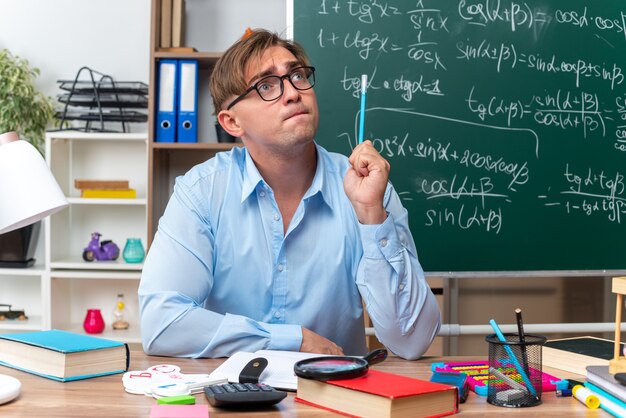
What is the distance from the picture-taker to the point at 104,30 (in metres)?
3.70

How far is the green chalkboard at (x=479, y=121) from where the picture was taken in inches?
100

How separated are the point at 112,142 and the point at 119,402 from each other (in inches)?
109

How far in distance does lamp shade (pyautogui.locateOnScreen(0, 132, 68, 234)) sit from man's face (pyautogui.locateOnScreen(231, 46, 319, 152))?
0.73 meters

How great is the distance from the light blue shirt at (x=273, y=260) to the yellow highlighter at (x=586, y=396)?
0.48 metres

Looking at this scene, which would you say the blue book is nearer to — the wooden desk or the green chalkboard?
the wooden desk

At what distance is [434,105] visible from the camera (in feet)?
8.43

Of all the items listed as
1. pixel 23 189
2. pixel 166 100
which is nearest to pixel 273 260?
pixel 23 189

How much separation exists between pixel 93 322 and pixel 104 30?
1.41 meters

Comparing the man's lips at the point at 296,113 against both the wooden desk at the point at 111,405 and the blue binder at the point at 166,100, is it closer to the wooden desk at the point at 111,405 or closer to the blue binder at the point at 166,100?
the wooden desk at the point at 111,405

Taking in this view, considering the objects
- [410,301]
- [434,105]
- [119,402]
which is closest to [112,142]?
[434,105]

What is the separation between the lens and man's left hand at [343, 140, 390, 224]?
1.59 m

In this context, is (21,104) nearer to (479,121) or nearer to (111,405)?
(479,121)

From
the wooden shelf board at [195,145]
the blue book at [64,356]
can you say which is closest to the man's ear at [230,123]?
the blue book at [64,356]

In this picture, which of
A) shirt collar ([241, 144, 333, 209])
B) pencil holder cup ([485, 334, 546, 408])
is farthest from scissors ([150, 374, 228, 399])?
shirt collar ([241, 144, 333, 209])
